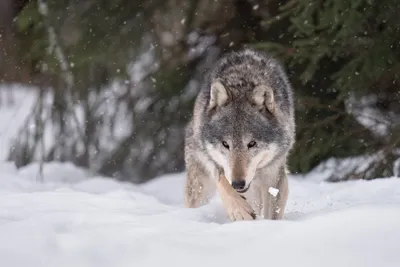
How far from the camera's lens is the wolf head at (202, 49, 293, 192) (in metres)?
5.34

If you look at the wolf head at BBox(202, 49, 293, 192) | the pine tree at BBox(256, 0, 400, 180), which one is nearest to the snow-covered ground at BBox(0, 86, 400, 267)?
the wolf head at BBox(202, 49, 293, 192)

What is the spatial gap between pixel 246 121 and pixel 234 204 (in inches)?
25.7

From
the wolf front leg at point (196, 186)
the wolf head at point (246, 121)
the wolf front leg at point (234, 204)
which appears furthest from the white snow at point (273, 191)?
the wolf front leg at point (196, 186)

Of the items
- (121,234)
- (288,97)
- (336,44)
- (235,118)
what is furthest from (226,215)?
(336,44)

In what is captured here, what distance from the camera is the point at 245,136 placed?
Result: 5.39 meters

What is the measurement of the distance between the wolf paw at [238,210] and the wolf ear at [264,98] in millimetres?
752

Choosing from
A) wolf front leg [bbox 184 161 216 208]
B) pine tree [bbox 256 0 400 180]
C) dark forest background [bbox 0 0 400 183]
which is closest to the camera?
wolf front leg [bbox 184 161 216 208]

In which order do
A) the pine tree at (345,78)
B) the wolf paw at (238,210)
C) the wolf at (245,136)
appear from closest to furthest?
the wolf paw at (238,210), the wolf at (245,136), the pine tree at (345,78)

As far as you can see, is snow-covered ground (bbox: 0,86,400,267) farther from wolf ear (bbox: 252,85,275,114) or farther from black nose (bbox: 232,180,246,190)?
wolf ear (bbox: 252,85,275,114)

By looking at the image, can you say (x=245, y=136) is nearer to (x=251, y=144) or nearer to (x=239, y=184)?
(x=251, y=144)

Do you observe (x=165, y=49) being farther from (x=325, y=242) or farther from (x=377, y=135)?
(x=325, y=242)

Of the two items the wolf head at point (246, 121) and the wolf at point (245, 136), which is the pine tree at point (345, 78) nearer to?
the wolf at point (245, 136)

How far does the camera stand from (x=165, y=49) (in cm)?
962

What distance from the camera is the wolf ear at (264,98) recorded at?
18.1ft
